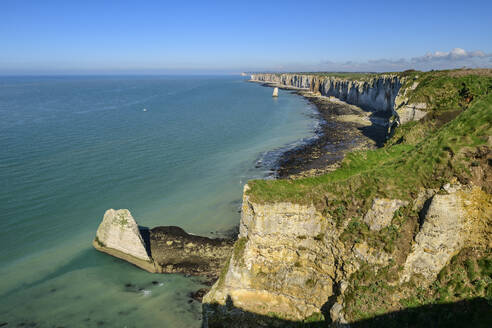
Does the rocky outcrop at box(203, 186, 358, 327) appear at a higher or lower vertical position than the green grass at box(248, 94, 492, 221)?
lower

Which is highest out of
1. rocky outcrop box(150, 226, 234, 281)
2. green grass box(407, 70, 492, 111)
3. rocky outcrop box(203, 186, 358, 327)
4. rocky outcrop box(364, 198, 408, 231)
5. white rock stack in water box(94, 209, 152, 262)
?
green grass box(407, 70, 492, 111)

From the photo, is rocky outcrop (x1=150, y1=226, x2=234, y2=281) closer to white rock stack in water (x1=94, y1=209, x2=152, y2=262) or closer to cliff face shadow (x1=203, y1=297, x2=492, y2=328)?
white rock stack in water (x1=94, y1=209, x2=152, y2=262)

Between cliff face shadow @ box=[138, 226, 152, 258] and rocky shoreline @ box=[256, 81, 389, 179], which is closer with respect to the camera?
cliff face shadow @ box=[138, 226, 152, 258]

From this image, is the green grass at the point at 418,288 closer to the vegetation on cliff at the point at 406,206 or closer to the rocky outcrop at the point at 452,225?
the vegetation on cliff at the point at 406,206

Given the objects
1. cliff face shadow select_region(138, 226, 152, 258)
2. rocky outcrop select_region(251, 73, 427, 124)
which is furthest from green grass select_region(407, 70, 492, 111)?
cliff face shadow select_region(138, 226, 152, 258)

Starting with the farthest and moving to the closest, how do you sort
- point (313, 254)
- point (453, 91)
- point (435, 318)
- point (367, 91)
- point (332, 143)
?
point (367, 91)
point (332, 143)
point (453, 91)
point (313, 254)
point (435, 318)

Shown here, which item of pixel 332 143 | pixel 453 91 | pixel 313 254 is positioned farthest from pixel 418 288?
pixel 332 143

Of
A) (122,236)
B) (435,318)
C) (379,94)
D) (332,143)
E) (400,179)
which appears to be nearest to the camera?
(435,318)

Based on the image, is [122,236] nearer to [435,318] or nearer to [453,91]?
[435,318]
